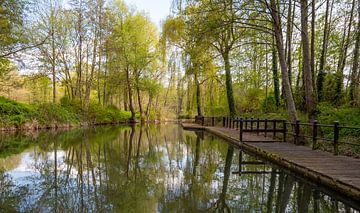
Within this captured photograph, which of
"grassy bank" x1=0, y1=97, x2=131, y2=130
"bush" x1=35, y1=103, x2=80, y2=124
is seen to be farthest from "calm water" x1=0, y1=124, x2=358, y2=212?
"bush" x1=35, y1=103, x2=80, y2=124

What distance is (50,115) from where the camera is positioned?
76.8 ft

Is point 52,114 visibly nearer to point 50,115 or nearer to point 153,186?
point 50,115

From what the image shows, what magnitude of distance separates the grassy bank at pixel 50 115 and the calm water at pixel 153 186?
11704mm

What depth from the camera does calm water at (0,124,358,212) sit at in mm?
4785

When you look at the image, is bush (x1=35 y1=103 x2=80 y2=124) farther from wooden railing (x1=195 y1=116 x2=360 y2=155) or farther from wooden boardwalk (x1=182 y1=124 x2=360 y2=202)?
wooden boardwalk (x1=182 y1=124 x2=360 y2=202)

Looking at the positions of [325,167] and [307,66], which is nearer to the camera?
[325,167]

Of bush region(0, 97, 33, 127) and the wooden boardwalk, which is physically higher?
bush region(0, 97, 33, 127)

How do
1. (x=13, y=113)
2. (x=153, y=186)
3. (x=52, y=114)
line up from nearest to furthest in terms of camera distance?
(x=153, y=186), (x=13, y=113), (x=52, y=114)

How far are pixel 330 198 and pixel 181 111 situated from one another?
46987mm

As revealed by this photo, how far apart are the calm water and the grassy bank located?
38.4ft

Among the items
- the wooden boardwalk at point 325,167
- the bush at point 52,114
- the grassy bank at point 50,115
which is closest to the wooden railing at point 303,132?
the wooden boardwalk at point 325,167

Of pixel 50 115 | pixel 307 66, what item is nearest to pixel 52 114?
Result: pixel 50 115

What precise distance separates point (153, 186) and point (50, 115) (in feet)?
64.9

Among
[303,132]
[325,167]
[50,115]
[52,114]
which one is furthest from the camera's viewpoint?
[52,114]
